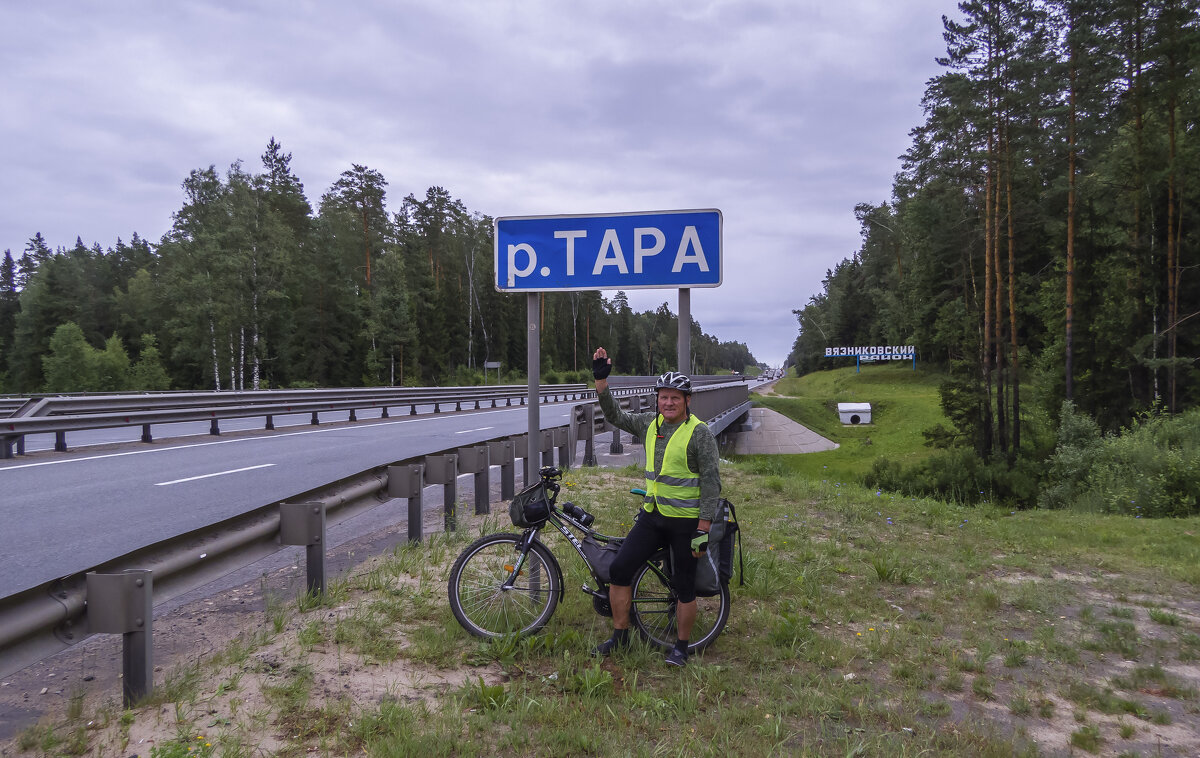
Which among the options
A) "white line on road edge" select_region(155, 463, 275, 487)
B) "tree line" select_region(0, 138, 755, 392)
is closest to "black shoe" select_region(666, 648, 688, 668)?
"white line on road edge" select_region(155, 463, 275, 487)

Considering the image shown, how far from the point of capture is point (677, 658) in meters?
4.53

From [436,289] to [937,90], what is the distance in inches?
1647

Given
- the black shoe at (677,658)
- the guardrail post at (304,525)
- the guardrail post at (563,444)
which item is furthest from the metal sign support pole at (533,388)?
the guardrail post at (563,444)

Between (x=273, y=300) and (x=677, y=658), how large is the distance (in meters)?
54.6

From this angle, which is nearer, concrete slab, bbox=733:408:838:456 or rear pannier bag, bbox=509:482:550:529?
rear pannier bag, bbox=509:482:550:529

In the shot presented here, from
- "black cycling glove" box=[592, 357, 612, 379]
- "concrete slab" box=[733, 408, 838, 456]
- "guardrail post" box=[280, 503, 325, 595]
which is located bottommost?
"concrete slab" box=[733, 408, 838, 456]

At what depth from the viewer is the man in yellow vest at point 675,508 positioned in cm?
444

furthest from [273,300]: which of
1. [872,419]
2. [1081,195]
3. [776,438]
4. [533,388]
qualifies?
[533,388]

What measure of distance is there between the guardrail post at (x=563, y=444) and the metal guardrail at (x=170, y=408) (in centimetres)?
953

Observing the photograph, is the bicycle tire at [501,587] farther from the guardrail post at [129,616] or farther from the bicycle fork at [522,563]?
the guardrail post at [129,616]

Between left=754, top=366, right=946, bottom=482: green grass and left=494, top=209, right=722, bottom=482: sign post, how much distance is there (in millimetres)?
12368

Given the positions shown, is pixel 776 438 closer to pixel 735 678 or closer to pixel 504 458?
pixel 504 458

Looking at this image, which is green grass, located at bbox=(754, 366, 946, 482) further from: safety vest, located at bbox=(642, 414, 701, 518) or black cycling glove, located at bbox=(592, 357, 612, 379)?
safety vest, located at bbox=(642, 414, 701, 518)

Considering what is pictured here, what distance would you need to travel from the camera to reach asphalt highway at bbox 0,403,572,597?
22.2ft
